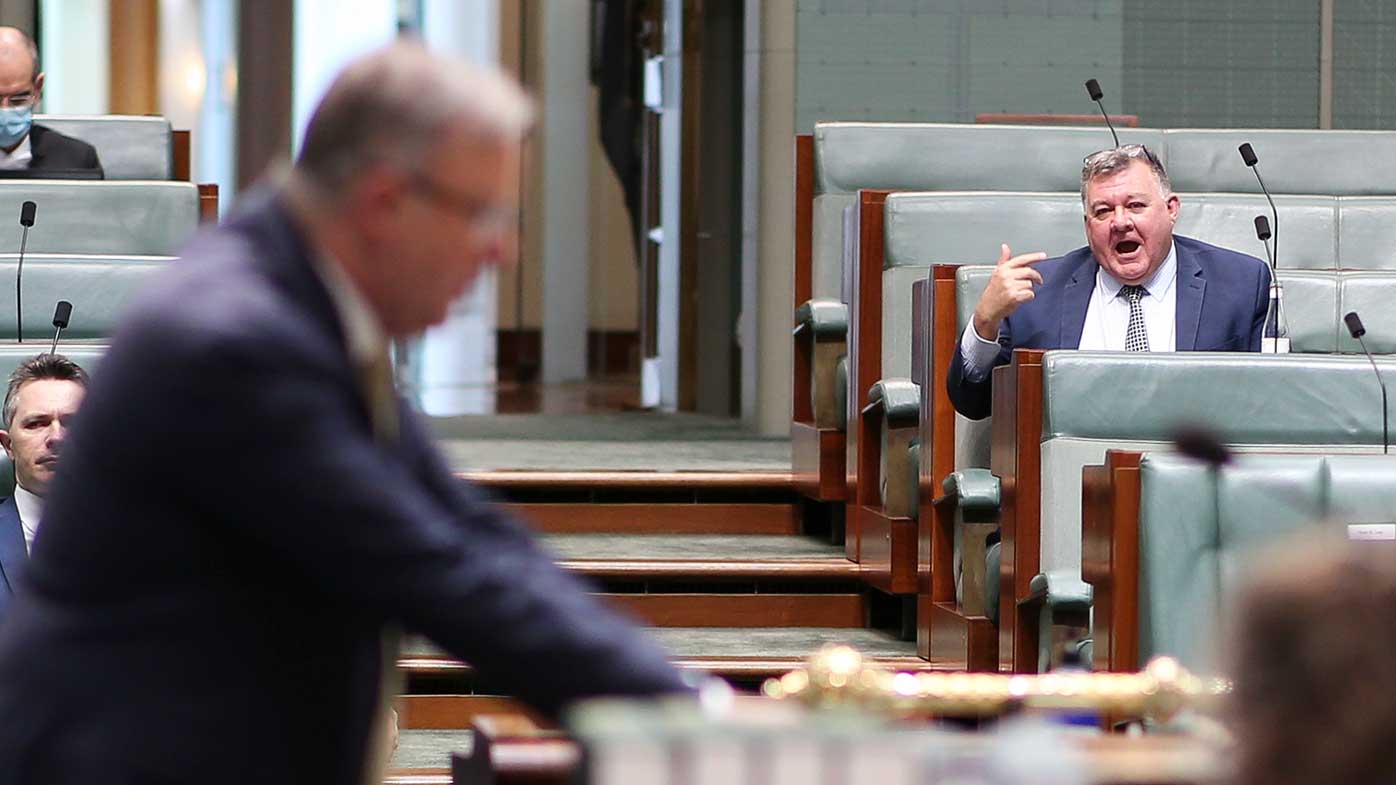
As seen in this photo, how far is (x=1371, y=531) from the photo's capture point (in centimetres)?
178

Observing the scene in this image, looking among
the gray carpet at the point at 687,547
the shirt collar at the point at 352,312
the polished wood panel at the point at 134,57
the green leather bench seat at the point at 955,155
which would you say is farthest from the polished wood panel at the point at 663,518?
the polished wood panel at the point at 134,57

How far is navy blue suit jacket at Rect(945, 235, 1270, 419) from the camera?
312 centimetres

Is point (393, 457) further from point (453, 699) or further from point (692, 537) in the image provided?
point (692, 537)

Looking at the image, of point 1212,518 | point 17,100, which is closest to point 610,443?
point 17,100

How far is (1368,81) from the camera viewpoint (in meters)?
5.41

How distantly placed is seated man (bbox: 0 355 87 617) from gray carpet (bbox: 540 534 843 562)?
3.71ft

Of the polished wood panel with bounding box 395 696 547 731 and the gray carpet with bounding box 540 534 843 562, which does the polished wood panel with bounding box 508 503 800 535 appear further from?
the polished wood panel with bounding box 395 696 547 731

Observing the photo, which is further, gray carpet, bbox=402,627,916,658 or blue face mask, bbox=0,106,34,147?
blue face mask, bbox=0,106,34,147

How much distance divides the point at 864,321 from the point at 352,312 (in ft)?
8.32

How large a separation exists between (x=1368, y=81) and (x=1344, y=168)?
1363 millimetres

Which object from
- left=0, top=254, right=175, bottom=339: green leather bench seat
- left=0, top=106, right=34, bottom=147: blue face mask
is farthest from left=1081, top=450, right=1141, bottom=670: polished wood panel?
left=0, top=106, right=34, bottom=147: blue face mask

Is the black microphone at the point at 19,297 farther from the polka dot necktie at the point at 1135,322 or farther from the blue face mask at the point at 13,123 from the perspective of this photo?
the polka dot necktie at the point at 1135,322

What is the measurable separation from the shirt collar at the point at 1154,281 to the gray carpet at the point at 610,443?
109 centimetres

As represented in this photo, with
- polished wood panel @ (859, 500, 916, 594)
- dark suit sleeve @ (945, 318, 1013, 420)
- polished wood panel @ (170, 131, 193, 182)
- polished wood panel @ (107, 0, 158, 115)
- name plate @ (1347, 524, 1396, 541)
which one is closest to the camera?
name plate @ (1347, 524, 1396, 541)
